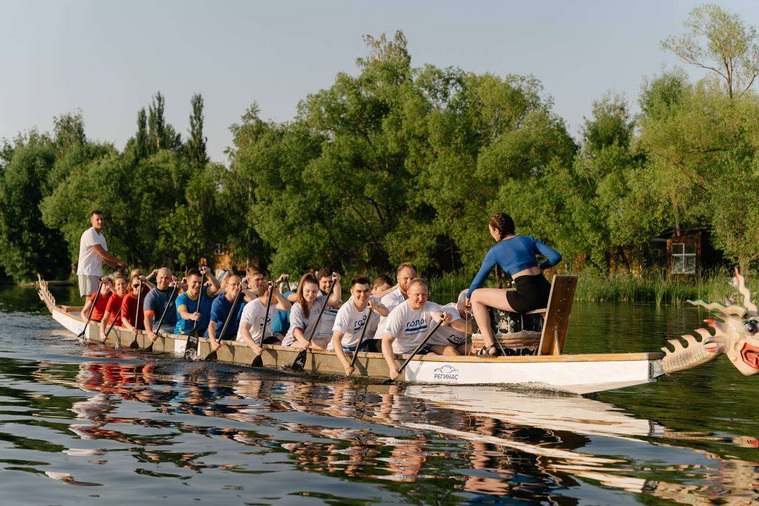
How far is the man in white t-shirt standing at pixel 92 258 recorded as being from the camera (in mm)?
17078

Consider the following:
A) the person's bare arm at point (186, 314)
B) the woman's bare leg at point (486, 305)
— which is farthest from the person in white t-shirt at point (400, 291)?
the person's bare arm at point (186, 314)

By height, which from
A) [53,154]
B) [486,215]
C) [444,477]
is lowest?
[444,477]

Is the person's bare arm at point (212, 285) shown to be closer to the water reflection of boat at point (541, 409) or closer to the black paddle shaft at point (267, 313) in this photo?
the black paddle shaft at point (267, 313)

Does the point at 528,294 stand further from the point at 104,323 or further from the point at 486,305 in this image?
the point at 104,323

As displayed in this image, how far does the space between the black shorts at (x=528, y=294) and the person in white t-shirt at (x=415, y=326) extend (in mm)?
958

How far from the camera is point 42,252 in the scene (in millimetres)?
56688

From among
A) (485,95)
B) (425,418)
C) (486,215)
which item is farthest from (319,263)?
(425,418)

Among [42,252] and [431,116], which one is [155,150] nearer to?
[42,252]

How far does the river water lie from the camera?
5992 mm

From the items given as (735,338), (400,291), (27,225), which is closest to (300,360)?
(400,291)

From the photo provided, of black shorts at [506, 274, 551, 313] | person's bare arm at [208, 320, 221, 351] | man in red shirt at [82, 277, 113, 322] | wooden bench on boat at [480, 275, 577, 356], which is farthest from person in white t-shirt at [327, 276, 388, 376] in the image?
man in red shirt at [82, 277, 113, 322]

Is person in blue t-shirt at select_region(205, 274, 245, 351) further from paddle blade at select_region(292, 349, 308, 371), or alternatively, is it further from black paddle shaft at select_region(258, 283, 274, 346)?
paddle blade at select_region(292, 349, 308, 371)

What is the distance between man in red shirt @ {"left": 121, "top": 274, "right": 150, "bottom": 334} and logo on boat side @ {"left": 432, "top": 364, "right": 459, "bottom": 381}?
741 cm

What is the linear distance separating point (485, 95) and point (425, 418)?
38.4 metres
